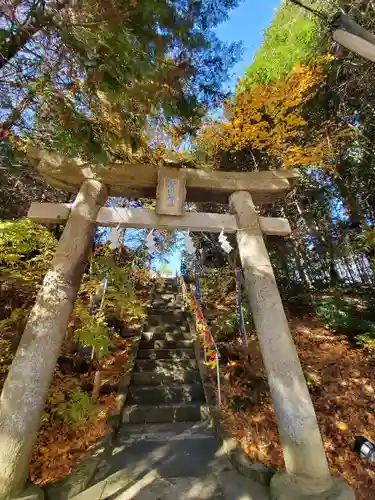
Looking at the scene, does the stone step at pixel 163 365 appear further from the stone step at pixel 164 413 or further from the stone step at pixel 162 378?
the stone step at pixel 164 413

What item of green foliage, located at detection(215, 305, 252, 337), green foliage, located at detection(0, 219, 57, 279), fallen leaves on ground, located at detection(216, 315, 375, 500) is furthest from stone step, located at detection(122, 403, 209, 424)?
green foliage, located at detection(0, 219, 57, 279)

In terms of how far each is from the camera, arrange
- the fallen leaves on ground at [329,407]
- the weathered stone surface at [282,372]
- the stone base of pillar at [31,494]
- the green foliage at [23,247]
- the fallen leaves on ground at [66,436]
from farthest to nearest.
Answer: the green foliage at [23,247]
the fallen leaves on ground at [329,407]
the fallen leaves on ground at [66,436]
the weathered stone surface at [282,372]
the stone base of pillar at [31,494]

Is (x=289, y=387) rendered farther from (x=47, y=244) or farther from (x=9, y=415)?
(x=47, y=244)

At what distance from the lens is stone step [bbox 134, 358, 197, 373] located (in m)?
6.22

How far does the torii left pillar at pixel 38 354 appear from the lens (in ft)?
10.0

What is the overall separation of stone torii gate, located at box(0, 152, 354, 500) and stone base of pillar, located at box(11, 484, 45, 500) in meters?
0.07

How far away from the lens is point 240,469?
11.8 ft

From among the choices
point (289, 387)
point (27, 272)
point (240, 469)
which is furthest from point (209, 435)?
point (27, 272)

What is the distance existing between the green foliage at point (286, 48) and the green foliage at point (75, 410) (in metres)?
10.4

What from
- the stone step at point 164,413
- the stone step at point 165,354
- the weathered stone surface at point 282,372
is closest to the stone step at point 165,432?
the stone step at point 164,413

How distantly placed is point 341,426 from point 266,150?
7.79m

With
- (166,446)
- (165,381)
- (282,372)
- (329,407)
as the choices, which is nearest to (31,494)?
(166,446)

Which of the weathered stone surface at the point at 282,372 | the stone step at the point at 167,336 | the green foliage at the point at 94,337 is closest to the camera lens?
the weathered stone surface at the point at 282,372

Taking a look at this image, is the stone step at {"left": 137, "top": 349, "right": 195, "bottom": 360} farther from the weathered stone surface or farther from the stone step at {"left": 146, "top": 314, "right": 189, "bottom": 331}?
the weathered stone surface
